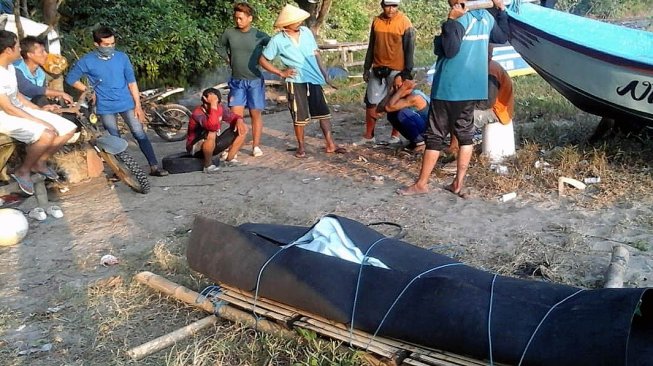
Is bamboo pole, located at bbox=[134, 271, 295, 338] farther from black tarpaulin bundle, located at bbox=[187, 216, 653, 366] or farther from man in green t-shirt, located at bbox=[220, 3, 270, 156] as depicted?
man in green t-shirt, located at bbox=[220, 3, 270, 156]

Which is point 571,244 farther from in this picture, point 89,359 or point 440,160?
point 89,359

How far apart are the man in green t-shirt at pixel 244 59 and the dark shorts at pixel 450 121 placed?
2.25m

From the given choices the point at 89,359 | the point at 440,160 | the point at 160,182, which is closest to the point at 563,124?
the point at 440,160

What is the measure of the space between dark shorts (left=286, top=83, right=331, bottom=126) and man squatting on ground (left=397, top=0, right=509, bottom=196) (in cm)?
173

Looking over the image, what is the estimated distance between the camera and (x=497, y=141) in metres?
6.22

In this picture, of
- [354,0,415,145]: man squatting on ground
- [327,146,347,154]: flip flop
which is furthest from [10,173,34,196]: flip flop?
[354,0,415,145]: man squatting on ground

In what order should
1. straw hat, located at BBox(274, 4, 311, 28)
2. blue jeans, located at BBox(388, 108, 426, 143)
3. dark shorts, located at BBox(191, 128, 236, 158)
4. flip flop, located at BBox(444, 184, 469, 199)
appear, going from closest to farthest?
1. flip flop, located at BBox(444, 184, 469, 199)
2. straw hat, located at BBox(274, 4, 311, 28)
3. blue jeans, located at BBox(388, 108, 426, 143)
4. dark shorts, located at BBox(191, 128, 236, 158)

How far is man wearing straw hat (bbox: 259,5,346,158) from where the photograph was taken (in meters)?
6.52

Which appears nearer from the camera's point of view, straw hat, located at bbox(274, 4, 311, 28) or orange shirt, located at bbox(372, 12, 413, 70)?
straw hat, located at bbox(274, 4, 311, 28)

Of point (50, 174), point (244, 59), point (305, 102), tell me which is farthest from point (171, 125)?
point (50, 174)

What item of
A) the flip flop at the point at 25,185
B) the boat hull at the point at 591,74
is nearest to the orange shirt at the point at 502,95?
the boat hull at the point at 591,74

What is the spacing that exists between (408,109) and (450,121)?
1312mm

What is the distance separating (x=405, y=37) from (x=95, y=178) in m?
3.60

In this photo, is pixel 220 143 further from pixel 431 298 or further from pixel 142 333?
pixel 431 298
